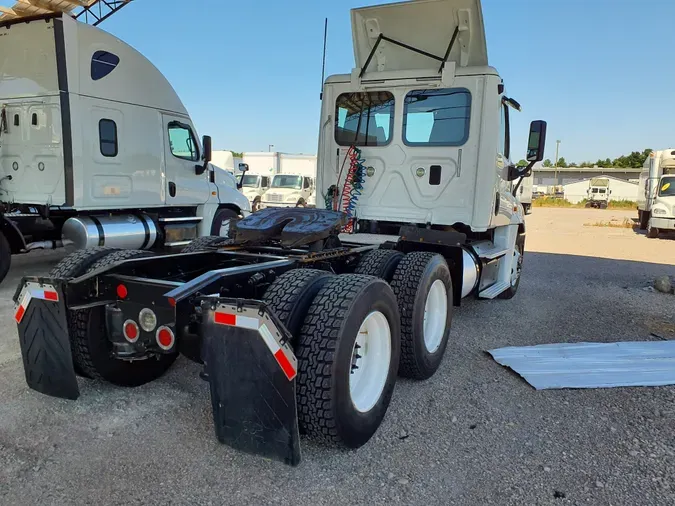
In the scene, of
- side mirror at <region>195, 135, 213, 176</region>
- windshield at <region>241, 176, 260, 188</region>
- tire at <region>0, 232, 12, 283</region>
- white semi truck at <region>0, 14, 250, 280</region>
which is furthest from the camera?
windshield at <region>241, 176, 260, 188</region>

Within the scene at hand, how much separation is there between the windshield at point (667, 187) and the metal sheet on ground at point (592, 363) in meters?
14.7

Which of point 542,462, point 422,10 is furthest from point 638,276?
point 542,462

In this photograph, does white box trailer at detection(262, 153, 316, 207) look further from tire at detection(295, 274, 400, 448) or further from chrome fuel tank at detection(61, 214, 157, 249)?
tire at detection(295, 274, 400, 448)

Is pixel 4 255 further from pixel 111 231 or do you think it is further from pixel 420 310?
pixel 420 310

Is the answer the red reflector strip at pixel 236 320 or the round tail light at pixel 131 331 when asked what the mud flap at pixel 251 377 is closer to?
the red reflector strip at pixel 236 320

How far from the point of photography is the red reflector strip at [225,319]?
2520 millimetres

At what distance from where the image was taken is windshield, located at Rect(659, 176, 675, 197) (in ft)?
56.9

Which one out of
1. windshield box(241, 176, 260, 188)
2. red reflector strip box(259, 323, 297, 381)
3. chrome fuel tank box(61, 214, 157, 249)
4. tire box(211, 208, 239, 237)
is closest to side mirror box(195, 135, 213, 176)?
tire box(211, 208, 239, 237)

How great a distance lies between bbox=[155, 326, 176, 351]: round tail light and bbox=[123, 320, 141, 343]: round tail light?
0.78 feet

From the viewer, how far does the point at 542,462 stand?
2.94 metres

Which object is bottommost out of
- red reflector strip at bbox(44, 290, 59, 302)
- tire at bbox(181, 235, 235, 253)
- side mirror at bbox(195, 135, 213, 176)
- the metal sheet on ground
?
the metal sheet on ground

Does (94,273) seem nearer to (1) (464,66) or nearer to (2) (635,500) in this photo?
(2) (635,500)

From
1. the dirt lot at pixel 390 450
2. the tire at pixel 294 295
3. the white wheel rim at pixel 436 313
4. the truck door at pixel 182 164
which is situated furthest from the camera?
the truck door at pixel 182 164

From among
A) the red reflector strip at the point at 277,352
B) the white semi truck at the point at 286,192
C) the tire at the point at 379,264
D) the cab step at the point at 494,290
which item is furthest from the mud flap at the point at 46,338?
the white semi truck at the point at 286,192
